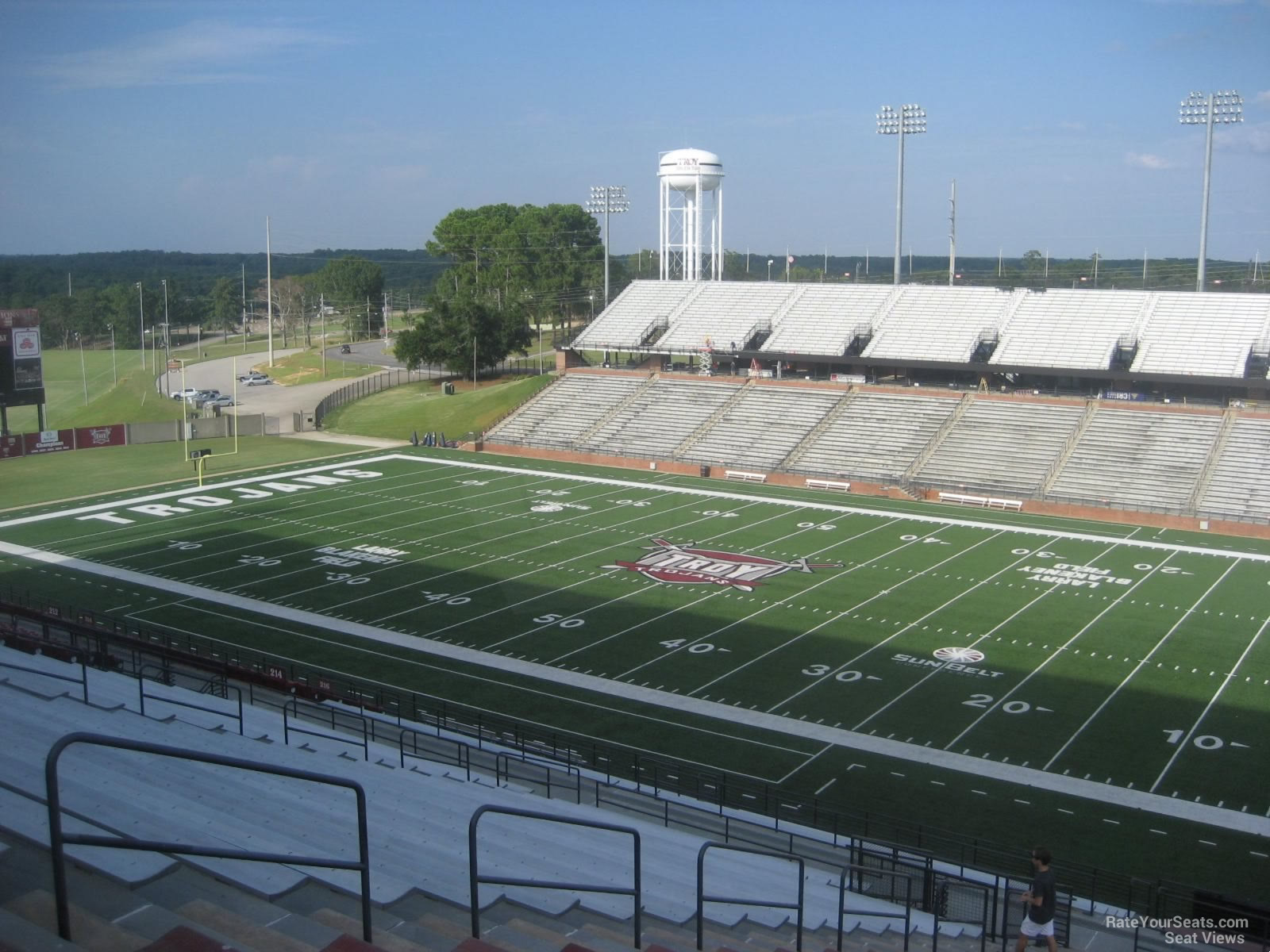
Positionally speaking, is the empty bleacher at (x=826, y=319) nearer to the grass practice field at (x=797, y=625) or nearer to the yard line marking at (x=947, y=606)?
the grass practice field at (x=797, y=625)

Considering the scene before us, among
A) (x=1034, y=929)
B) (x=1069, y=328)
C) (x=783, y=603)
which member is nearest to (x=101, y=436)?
(x=783, y=603)

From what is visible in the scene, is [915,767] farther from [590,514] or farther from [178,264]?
[178,264]

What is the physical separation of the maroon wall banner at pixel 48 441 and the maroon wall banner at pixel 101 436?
31cm

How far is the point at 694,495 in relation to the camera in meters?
35.8

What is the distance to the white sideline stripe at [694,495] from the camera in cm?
2967

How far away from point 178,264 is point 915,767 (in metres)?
44.5

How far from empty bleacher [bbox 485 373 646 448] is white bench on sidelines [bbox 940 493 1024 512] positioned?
14778 mm

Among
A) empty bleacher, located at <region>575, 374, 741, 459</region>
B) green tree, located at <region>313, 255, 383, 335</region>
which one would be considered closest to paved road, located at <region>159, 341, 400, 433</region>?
empty bleacher, located at <region>575, 374, 741, 459</region>

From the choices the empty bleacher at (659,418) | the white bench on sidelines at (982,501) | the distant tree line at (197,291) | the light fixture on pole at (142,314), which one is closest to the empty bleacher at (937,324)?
the empty bleacher at (659,418)

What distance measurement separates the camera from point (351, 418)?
51.0 metres

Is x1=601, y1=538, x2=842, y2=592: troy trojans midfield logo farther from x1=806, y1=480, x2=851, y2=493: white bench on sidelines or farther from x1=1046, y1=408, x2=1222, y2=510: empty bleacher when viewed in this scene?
x1=1046, y1=408, x2=1222, y2=510: empty bleacher

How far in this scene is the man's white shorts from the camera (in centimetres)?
848

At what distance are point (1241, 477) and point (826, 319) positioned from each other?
1812 cm

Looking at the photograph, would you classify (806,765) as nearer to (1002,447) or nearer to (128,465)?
(1002,447)
